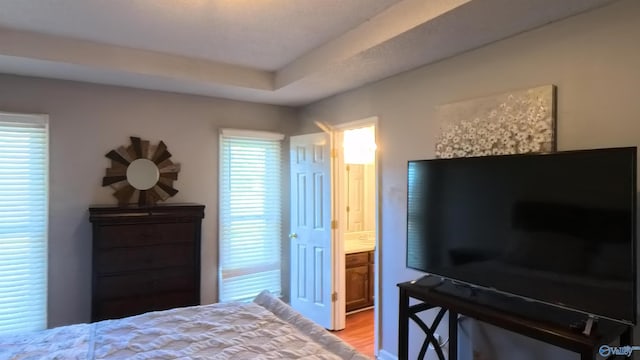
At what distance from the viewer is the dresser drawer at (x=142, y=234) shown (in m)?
3.09

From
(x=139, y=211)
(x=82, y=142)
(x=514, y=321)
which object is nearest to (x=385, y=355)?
(x=514, y=321)

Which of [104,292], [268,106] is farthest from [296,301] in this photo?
[268,106]

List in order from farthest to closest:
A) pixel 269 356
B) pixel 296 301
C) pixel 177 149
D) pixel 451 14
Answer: pixel 296 301 → pixel 177 149 → pixel 451 14 → pixel 269 356

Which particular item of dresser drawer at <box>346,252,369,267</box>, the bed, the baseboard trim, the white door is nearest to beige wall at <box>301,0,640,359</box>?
the baseboard trim

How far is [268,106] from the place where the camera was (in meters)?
4.31

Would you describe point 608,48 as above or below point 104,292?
above

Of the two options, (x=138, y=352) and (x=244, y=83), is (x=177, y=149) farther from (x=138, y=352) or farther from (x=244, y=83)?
(x=138, y=352)

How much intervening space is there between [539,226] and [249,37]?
2.17 metres

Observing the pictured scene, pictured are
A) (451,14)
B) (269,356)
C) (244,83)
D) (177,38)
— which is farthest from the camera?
(244,83)

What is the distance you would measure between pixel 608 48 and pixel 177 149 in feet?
11.3

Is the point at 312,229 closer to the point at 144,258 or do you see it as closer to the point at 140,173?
the point at 144,258

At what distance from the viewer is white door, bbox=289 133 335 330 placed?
3.85m

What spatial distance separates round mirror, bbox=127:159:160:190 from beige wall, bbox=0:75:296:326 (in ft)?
0.67

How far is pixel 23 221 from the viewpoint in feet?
10.4
